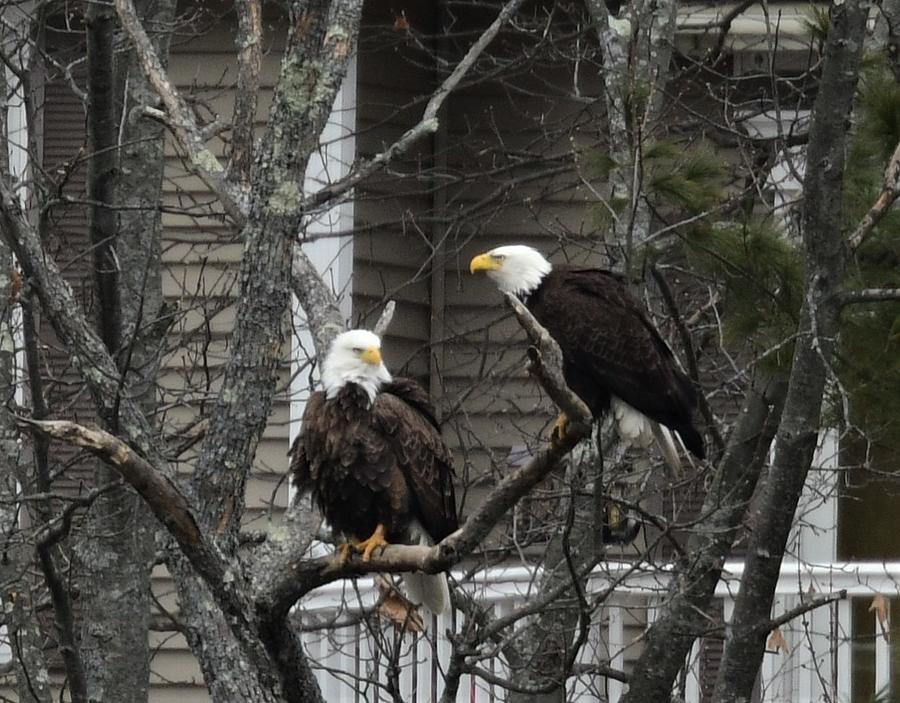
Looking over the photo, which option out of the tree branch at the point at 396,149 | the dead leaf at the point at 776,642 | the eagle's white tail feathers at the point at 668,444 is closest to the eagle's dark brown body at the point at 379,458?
the tree branch at the point at 396,149

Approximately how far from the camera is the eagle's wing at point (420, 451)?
5.64 metres

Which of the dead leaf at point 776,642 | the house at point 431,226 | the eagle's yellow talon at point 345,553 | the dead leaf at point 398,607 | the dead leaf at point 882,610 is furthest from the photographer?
the house at point 431,226

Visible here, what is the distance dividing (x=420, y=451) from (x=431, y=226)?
142 inches

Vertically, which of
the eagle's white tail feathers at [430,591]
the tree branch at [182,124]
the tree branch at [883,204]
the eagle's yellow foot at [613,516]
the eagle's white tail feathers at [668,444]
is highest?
the tree branch at [182,124]

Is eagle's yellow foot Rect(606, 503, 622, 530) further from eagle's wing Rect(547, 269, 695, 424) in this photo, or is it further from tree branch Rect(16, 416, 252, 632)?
tree branch Rect(16, 416, 252, 632)

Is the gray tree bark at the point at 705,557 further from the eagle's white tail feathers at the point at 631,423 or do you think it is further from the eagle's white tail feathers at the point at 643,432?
the eagle's white tail feathers at the point at 631,423

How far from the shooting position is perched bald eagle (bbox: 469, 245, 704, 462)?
20.8ft

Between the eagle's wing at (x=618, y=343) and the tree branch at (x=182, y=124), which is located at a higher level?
the tree branch at (x=182, y=124)

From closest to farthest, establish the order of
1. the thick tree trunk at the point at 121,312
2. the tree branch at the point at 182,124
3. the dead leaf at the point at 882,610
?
the thick tree trunk at the point at 121,312 < the tree branch at the point at 182,124 < the dead leaf at the point at 882,610

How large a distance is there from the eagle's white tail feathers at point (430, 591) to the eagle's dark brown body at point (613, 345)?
100cm

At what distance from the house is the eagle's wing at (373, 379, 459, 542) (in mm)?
1572

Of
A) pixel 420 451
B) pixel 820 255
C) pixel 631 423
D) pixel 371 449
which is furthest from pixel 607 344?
pixel 820 255

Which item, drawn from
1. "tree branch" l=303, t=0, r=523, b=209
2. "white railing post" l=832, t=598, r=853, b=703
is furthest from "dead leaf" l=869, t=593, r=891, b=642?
"tree branch" l=303, t=0, r=523, b=209

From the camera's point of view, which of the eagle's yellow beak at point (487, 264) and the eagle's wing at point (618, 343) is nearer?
the eagle's wing at point (618, 343)
